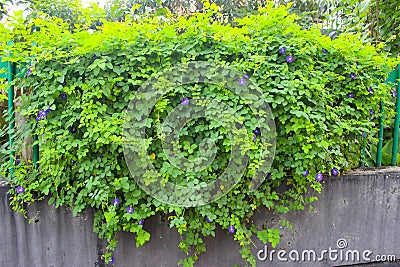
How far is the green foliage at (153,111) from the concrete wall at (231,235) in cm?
15

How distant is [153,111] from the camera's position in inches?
75.0

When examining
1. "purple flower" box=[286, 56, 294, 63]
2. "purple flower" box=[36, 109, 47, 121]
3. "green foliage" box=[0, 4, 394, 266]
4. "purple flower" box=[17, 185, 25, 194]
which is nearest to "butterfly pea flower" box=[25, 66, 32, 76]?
"green foliage" box=[0, 4, 394, 266]

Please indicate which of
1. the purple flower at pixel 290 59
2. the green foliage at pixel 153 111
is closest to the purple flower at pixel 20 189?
the green foliage at pixel 153 111

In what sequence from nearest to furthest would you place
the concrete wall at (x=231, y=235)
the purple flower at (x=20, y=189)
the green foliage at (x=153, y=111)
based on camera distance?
the green foliage at (x=153, y=111) → the purple flower at (x=20, y=189) → the concrete wall at (x=231, y=235)

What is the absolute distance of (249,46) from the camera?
200 centimetres

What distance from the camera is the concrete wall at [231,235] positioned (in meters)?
2.11

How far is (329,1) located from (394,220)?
3132mm

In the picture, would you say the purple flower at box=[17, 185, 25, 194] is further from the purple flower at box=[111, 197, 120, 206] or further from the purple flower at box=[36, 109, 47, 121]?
the purple flower at box=[111, 197, 120, 206]

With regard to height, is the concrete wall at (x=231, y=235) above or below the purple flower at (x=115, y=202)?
below

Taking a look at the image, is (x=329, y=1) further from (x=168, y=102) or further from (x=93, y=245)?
(x=93, y=245)

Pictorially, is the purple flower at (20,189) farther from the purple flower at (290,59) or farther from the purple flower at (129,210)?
the purple flower at (290,59)

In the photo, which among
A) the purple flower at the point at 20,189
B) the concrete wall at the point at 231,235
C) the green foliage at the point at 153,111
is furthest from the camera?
the concrete wall at the point at 231,235

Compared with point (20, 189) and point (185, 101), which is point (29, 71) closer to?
point (20, 189)

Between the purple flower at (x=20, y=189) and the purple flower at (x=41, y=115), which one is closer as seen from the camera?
the purple flower at (x=41, y=115)
